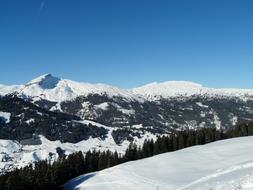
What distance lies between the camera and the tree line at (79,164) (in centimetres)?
10956

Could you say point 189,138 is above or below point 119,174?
above

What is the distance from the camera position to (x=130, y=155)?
166250 mm

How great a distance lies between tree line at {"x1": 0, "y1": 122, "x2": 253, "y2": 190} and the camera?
110 metres

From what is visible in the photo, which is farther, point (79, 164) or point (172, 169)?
point (79, 164)

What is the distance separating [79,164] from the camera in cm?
15025

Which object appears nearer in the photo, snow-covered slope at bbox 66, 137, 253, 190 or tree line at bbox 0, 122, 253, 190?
snow-covered slope at bbox 66, 137, 253, 190

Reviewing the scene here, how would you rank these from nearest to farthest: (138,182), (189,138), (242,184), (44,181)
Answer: (242,184) < (138,182) < (44,181) < (189,138)

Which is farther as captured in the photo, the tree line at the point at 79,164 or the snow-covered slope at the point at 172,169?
the tree line at the point at 79,164

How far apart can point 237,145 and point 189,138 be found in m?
62.6

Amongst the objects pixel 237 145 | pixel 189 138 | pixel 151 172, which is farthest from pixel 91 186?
pixel 189 138

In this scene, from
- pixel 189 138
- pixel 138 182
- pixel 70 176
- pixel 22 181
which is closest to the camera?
pixel 138 182

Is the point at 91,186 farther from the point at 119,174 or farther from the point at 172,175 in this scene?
the point at 172,175

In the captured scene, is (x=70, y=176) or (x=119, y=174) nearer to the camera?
(x=119, y=174)

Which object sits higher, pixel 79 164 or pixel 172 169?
pixel 79 164
